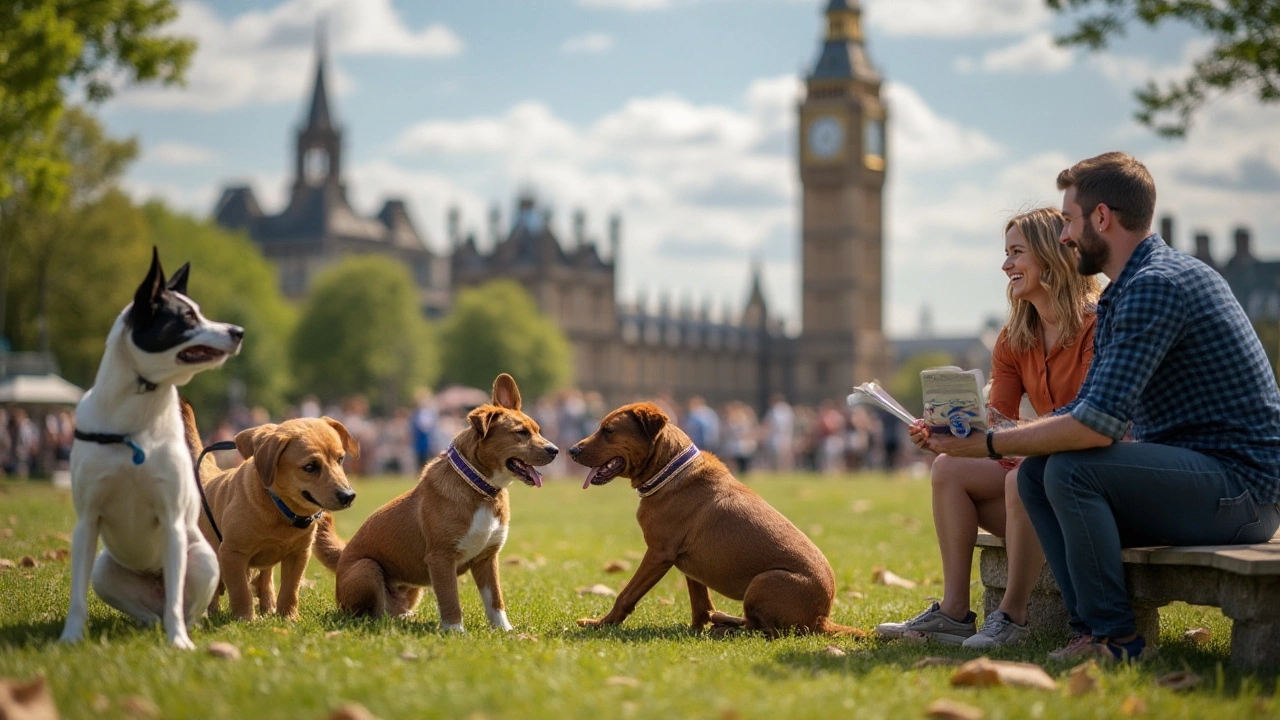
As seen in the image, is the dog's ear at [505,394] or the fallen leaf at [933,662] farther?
the dog's ear at [505,394]

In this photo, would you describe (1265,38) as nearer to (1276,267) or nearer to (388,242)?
(1276,267)

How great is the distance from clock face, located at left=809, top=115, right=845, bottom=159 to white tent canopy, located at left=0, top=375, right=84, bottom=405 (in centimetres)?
8495

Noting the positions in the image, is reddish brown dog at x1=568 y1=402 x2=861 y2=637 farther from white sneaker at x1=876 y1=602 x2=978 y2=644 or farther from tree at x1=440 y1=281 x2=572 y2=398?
tree at x1=440 y1=281 x2=572 y2=398

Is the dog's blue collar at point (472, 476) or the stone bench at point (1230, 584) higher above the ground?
the dog's blue collar at point (472, 476)

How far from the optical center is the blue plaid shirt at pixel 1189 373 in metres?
4.82

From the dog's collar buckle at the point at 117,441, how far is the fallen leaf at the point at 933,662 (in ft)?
9.09

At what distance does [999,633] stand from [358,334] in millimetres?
70486

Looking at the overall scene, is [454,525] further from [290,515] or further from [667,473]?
[667,473]

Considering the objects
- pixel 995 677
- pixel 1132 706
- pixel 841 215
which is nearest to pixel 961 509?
pixel 995 677

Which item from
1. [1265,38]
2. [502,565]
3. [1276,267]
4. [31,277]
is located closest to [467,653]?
[502,565]

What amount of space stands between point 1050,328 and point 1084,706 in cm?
230

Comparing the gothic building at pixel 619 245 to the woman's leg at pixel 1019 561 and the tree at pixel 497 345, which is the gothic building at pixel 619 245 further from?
the woman's leg at pixel 1019 561

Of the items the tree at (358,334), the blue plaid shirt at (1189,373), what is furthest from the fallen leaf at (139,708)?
the tree at (358,334)

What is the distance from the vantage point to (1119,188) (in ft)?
16.8
